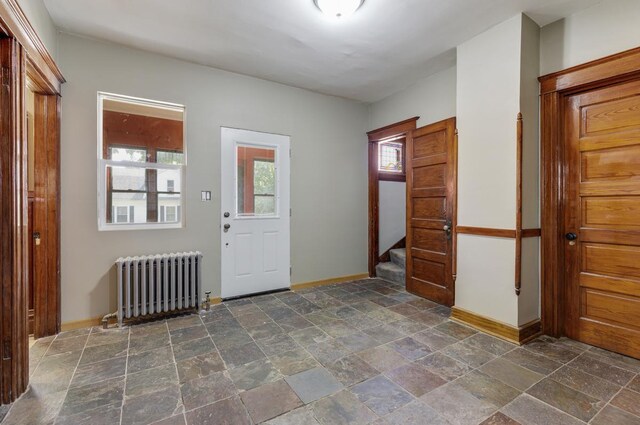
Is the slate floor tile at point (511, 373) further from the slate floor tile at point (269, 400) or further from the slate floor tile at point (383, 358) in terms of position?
the slate floor tile at point (269, 400)

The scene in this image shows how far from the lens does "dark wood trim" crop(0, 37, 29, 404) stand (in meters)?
1.76

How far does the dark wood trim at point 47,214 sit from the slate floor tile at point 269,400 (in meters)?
2.21

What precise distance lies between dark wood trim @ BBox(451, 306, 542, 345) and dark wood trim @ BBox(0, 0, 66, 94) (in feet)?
13.6

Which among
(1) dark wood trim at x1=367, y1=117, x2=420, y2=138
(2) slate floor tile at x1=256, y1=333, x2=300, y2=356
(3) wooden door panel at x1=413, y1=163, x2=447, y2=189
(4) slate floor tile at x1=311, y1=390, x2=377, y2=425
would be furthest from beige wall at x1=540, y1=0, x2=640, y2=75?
(2) slate floor tile at x1=256, y1=333, x2=300, y2=356

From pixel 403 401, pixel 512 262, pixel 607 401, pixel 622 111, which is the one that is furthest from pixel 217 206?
pixel 622 111

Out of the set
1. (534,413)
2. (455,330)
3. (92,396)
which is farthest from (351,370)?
(92,396)

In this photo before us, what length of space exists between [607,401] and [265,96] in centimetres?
424

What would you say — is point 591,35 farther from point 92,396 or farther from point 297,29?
point 92,396

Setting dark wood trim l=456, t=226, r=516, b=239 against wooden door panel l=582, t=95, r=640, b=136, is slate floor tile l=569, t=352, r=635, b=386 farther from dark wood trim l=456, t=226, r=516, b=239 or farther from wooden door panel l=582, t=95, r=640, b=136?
wooden door panel l=582, t=95, r=640, b=136

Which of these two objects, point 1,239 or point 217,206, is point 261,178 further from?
point 1,239

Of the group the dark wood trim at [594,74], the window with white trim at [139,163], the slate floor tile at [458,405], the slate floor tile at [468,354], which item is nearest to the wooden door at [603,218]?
the dark wood trim at [594,74]

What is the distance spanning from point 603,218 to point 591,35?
1.52m


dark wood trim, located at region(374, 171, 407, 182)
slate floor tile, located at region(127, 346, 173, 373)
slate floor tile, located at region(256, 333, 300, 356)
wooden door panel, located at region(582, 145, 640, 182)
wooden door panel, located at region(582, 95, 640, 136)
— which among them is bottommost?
slate floor tile, located at region(127, 346, 173, 373)

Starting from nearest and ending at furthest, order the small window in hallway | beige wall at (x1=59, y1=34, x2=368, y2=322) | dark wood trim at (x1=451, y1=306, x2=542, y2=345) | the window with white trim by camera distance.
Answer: dark wood trim at (x1=451, y1=306, x2=542, y2=345) → beige wall at (x1=59, y1=34, x2=368, y2=322) → the window with white trim → the small window in hallway
